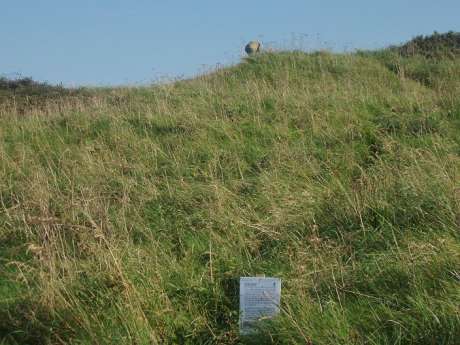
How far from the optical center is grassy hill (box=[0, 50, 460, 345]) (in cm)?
337

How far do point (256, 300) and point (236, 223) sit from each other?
132 cm

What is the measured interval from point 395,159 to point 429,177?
1.26m

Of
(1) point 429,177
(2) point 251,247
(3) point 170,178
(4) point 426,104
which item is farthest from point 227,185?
(4) point 426,104

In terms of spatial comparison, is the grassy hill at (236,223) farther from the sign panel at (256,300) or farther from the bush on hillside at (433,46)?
the bush on hillside at (433,46)

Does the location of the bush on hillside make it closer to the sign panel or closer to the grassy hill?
the grassy hill

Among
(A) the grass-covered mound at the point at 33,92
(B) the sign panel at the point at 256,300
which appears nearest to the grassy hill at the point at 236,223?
(B) the sign panel at the point at 256,300

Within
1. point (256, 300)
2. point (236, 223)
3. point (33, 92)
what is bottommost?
point (256, 300)

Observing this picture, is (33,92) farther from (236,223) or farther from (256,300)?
(256,300)

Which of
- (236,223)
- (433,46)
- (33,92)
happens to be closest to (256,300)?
(236,223)

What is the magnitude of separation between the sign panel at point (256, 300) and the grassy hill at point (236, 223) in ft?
0.29

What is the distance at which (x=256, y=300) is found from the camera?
341 centimetres

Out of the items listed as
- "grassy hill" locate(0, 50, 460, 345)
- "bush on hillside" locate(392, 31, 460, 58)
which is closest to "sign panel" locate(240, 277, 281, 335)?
"grassy hill" locate(0, 50, 460, 345)

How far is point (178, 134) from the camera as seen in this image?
312 inches

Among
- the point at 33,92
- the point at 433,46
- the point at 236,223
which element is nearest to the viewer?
the point at 236,223
